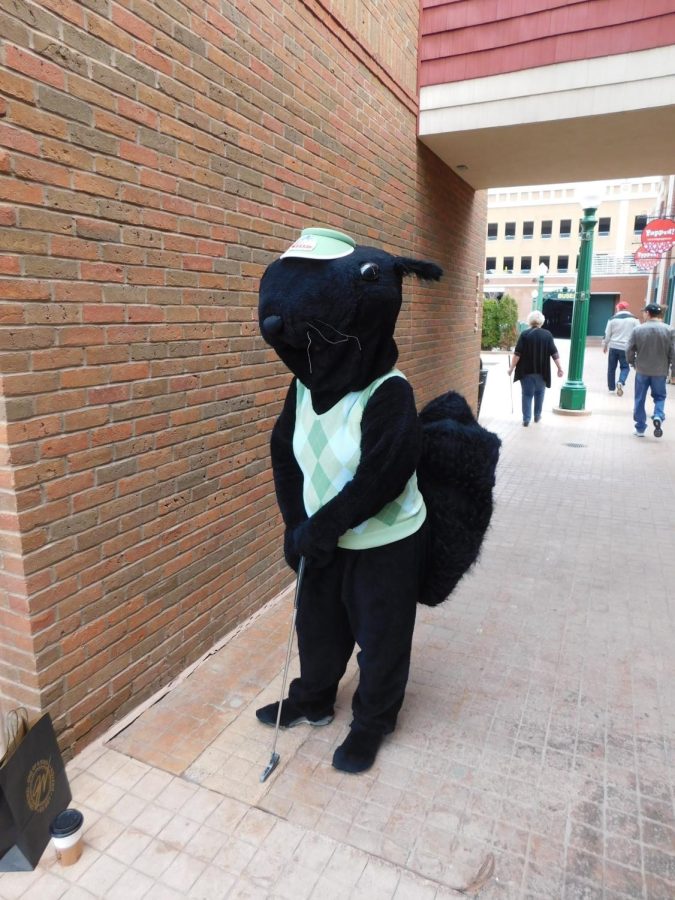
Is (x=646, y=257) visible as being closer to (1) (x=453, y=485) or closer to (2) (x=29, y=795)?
(1) (x=453, y=485)

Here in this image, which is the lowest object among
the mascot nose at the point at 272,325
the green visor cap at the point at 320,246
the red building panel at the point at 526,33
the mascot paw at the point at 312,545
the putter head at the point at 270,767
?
the putter head at the point at 270,767

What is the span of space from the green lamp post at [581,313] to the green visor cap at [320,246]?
9.34 meters

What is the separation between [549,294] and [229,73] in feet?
138

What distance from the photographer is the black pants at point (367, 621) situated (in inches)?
93.3

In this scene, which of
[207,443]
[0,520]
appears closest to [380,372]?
[207,443]

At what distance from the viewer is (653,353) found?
864 centimetres

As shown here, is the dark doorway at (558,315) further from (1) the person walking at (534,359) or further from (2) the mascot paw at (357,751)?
(2) the mascot paw at (357,751)

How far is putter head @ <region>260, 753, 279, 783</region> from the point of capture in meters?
2.40

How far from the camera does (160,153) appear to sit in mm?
2617

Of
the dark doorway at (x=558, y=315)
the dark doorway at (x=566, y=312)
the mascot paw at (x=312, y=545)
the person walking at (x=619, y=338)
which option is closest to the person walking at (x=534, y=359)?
the person walking at (x=619, y=338)

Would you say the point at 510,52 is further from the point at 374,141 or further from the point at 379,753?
the point at 379,753

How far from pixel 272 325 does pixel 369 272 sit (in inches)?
14.8

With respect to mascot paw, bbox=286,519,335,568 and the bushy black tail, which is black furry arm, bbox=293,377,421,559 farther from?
the bushy black tail

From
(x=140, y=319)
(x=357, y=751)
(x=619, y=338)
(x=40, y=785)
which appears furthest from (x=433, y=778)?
(x=619, y=338)
